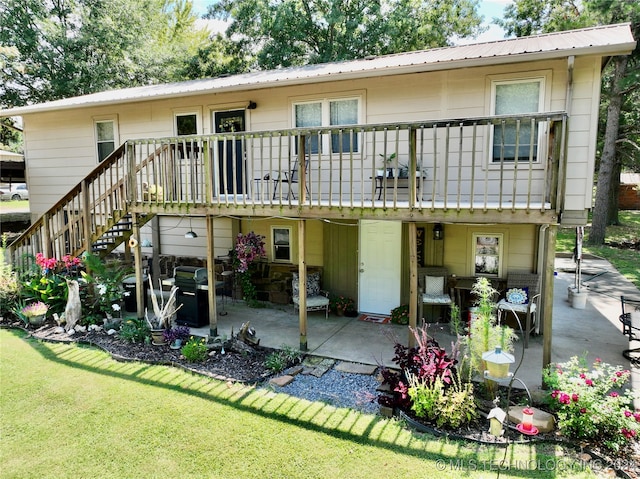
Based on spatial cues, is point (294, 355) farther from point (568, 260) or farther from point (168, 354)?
point (568, 260)

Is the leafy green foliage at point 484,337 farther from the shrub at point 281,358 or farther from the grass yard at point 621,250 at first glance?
the grass yard at point 621,250

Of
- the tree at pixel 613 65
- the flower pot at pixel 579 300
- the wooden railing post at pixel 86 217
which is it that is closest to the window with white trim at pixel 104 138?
the wooden railing post at pixel 86 217

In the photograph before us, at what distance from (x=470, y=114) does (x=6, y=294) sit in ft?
31.2

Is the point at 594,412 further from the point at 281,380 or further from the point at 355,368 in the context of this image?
the point at 281,380

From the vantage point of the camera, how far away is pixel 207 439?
4.29 metres

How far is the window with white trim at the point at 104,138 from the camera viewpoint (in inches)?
420

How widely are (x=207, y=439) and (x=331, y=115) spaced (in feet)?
20.3

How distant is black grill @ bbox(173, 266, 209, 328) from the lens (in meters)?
7.66

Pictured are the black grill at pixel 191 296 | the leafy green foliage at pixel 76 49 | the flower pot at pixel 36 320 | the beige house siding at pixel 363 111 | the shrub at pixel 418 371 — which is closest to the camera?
the shrub at pixel 418 371

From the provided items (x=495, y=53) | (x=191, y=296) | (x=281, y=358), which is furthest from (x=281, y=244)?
(x=495, y=53)

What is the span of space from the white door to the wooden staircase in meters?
4.41

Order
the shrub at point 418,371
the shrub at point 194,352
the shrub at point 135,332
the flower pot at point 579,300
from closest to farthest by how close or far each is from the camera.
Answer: the shrub at point 418,371
the shrub at point 194,352
the shrub at point 135,332
the flower pot at point 579,300

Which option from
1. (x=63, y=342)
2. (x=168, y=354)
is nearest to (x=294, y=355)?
(x=168, y=354)

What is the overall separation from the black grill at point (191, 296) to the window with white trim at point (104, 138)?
193 inches
